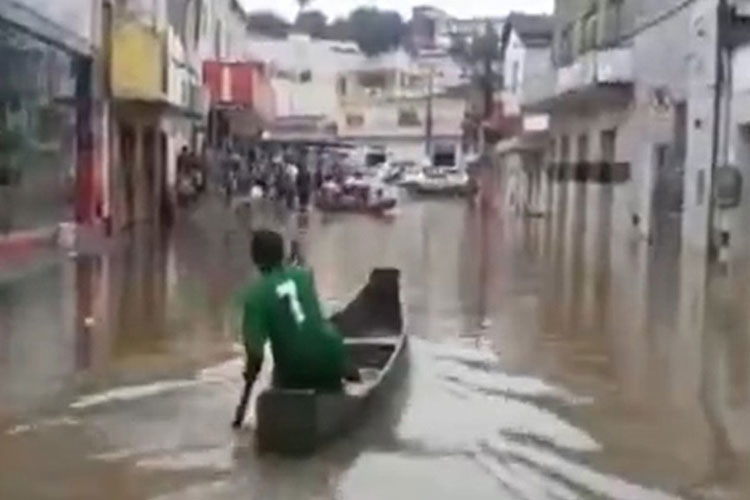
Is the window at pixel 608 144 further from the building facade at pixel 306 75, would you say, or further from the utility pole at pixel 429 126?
the utility pole at pixel 429 126

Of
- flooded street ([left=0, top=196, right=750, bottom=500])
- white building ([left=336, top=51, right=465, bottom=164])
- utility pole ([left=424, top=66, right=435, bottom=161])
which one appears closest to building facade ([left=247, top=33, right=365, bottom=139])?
white building ([left=336, top=51, right=465, bottom=164])

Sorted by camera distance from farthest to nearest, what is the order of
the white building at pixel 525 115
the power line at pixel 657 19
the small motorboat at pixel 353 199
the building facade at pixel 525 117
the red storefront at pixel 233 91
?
the white building at pixel 525 115, the building facade at pixel 525 117, the red storefront at pixel 233 91, the small motorboat at pixel 353 199, the power line at pixel 657 19

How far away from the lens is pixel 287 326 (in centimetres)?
1277

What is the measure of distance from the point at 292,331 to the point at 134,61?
92.6 feet

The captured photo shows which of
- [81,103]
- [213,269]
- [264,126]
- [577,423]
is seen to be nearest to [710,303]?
[213,269]

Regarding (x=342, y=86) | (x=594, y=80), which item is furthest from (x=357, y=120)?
(x=594, y=80)

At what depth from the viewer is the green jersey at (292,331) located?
12.7m

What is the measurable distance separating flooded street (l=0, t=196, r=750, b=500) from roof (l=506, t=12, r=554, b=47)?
50.6 metres

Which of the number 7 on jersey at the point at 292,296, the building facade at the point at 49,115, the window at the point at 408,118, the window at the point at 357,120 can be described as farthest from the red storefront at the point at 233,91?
the number 7 on jersey at the point at 292,296

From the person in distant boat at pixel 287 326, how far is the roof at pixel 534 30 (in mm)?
66891

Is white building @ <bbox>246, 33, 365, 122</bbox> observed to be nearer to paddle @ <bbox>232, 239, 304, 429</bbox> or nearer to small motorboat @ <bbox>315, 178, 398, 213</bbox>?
small motorboat @ <bbox>315, 178, 398, 213</bbox>

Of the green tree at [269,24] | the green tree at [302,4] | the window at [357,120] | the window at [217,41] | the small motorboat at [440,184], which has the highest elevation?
the green tree at [302,4]

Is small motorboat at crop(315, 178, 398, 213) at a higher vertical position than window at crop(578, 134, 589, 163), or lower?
lower

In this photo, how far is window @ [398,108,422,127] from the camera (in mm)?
126125
